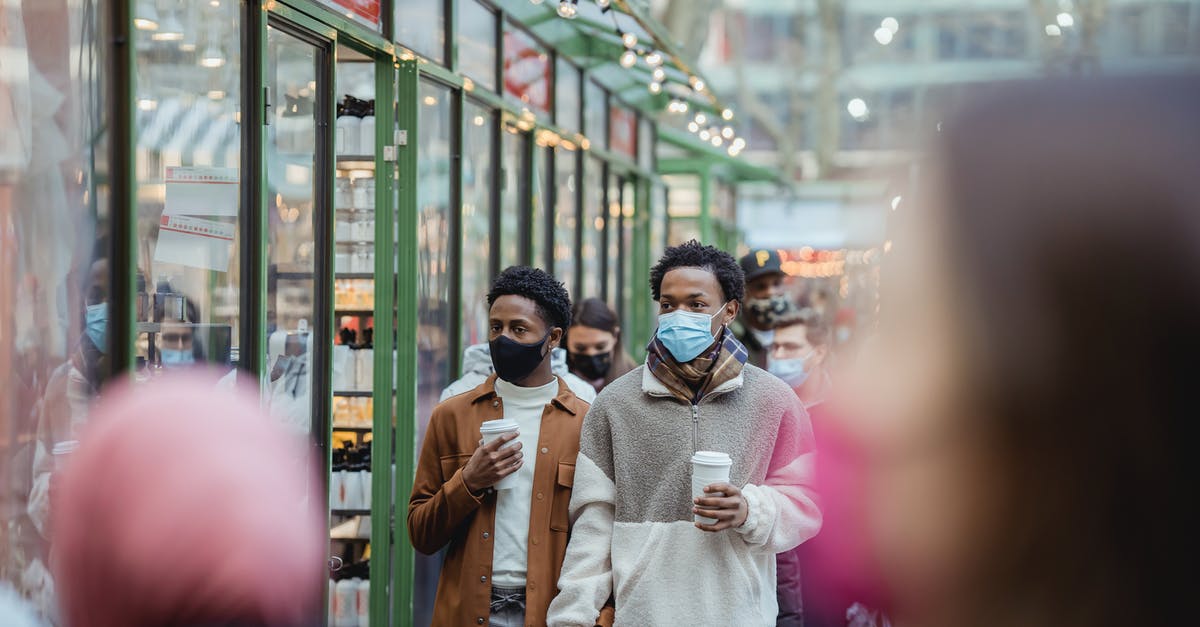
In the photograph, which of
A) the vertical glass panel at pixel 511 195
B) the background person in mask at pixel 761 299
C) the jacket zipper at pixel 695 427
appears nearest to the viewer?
the jacket zipper at pixel 695 427

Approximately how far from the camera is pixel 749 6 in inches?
2009

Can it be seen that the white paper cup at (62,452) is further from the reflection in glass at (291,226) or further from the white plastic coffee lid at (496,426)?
the reflection in glass at (291,226)

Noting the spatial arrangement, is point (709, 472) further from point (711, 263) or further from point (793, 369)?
point (793, 369)

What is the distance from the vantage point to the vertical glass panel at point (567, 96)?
1059 centimetres

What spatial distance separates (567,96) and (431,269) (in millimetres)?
4166

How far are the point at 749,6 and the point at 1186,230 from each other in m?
51.9

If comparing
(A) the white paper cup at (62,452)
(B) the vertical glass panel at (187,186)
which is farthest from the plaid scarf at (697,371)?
(B) the vertical glass panel at (187,186)

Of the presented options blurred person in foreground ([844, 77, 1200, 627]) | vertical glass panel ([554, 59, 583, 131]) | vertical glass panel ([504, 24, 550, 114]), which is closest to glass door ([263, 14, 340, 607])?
vertical glass panel ([504, 24, 550, 114])

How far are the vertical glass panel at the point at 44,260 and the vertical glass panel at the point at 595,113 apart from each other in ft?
26.8

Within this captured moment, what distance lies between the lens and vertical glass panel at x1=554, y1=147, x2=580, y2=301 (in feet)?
34.8

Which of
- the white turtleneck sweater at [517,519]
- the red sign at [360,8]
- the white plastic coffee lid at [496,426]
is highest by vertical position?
the red sign at [360,8]

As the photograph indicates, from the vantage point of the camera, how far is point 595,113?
40.6ft

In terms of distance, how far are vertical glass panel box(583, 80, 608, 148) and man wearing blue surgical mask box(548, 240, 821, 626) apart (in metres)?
8.49

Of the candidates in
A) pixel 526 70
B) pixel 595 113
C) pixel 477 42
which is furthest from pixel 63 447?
pixel 595 113
